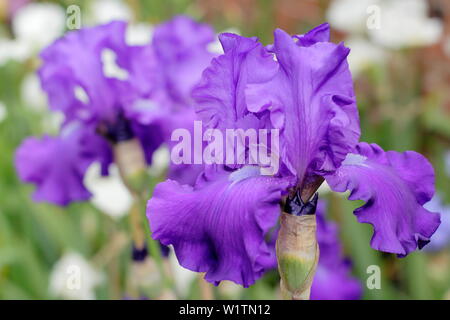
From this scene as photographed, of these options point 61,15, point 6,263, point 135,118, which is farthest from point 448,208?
point 61,15

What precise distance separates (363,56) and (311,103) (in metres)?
1.95

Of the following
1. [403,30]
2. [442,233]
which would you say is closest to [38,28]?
[403,30]

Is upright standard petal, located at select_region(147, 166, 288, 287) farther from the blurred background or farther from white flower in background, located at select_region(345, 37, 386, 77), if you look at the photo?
white flower in background, located at select_region(345, 37, 386, 77)

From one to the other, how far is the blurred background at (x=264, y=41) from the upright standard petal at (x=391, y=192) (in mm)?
624

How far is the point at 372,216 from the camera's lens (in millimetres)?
989

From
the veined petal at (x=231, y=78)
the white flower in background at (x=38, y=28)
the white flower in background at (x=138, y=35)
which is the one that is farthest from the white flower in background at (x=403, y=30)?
the veined petal at (x=231, y=78)

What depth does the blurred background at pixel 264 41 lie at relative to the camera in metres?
2.06

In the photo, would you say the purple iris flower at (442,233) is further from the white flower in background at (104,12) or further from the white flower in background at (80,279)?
the white flower in background at (104,12)

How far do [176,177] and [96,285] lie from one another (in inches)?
24.4

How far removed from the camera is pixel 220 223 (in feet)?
3.10

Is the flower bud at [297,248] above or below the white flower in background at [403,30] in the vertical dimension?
below

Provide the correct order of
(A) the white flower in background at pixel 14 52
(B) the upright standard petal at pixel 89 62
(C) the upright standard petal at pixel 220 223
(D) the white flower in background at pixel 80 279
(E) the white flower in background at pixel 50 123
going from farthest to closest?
(A) the white flower in background at pixel 14 52 → (E) the white flower in background at pixel 50 123 → (D) the white flower in background at pixel 80 279 → (B) the upright standard petal at pixel 89 62 → (C) the upright standard petal at pixel 220 223

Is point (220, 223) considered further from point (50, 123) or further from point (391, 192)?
point (50, 123)
